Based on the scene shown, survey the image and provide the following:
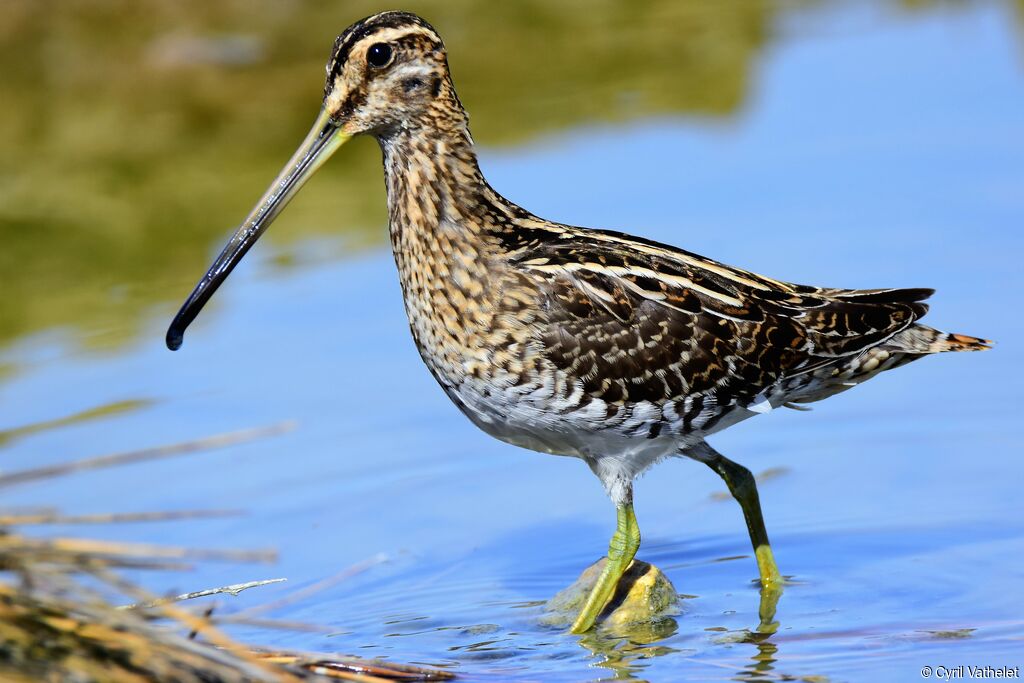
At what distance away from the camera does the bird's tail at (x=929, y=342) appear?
22.0ft

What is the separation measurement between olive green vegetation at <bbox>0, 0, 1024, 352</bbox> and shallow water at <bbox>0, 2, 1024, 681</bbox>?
1.8 inches

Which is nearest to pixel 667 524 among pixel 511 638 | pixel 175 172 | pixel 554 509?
pixel 554 509

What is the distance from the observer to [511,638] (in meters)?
6.39

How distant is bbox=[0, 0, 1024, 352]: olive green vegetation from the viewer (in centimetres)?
1102

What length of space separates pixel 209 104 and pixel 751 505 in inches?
321

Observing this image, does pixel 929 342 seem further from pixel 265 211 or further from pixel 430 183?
pixel 265 211

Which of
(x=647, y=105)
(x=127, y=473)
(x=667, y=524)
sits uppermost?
(x=647, y=105)

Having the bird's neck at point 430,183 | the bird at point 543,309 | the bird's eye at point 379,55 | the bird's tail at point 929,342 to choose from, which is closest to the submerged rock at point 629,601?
the bird at point 543,309

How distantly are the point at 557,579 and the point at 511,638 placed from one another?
30.8 inches

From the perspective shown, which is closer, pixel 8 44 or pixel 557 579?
pixel 557 579

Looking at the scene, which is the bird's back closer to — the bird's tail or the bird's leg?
the bird's tail

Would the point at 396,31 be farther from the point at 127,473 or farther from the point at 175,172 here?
the point at 175,172

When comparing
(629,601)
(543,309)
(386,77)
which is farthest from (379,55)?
(629,601)

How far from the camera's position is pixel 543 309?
604 cm
